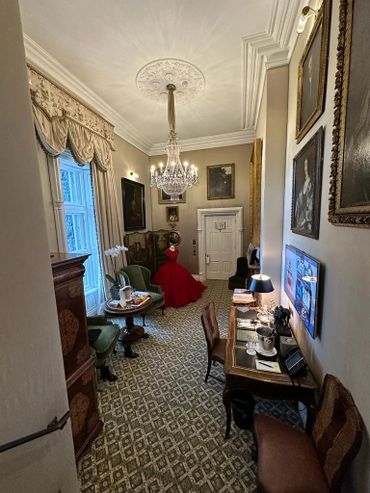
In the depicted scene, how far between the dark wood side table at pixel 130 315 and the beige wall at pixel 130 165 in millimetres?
Answer: 2474

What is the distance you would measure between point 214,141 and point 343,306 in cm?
590

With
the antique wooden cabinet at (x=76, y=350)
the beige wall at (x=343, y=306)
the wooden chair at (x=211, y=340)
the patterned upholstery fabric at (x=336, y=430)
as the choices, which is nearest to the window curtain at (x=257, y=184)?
the beige wall at (x=343, y=306)

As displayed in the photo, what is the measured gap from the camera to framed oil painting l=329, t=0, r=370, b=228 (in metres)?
1.04

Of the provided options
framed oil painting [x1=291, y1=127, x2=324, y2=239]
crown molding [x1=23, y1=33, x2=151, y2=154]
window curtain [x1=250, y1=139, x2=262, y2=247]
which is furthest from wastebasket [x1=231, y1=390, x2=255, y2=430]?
crown molding [x1=23, y1=33, x2=151, y2=154]

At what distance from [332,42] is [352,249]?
5.11 feet

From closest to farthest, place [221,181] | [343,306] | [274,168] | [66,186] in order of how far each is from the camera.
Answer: [343,306], [274,168], [66,186], [221,181]

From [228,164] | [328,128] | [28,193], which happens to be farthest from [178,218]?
[28,193]

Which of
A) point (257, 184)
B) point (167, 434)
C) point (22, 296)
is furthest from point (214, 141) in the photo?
point (167, 434)

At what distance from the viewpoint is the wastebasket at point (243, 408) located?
76.7 inches

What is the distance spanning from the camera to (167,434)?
202 cm

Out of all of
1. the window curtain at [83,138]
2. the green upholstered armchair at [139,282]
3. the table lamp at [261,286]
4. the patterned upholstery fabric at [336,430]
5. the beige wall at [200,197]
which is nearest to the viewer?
the patterned upholstery fabric at [336,430]

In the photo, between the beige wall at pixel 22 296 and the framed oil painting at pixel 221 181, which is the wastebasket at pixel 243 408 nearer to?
the beige wall at pixel 22 296

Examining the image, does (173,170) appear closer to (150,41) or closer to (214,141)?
(150,41)

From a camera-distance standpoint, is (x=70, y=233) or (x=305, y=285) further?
(x=70, y=233)
